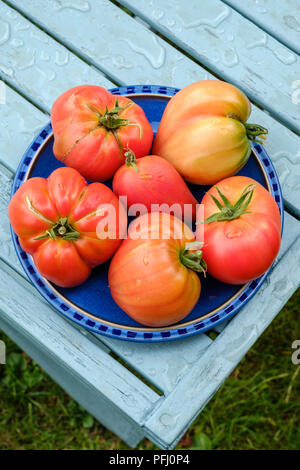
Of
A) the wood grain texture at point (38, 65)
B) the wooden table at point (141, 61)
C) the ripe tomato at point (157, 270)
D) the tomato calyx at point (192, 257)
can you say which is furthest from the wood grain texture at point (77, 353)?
the wood grain texture at point (38, 65)

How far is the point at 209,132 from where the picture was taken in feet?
Answer: 2.45

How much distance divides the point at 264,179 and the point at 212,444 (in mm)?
702

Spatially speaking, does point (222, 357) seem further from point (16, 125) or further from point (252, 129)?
point (16, 125)

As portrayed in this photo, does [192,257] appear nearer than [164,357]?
Yes

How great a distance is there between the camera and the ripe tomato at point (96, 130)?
0.73m

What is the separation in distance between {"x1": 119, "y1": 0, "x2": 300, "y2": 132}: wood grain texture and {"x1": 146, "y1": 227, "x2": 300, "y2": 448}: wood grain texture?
285 millimetres

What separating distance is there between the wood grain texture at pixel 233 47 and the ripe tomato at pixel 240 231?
0.29 metres

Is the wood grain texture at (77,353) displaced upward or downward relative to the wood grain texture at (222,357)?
downward

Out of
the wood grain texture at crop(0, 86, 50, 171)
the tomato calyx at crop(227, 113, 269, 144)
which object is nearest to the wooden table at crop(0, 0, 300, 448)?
the wood grain texture at crop(0, 86, 50, 171)

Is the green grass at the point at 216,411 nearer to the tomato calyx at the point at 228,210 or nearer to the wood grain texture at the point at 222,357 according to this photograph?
the wood grain texture at the point at 222,357

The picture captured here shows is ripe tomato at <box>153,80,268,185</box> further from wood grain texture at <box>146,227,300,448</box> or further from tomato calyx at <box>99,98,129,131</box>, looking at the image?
wood grain texture at <box>146,227,300,448</box>

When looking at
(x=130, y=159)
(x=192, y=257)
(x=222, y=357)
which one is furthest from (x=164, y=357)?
(x=130, y=159)

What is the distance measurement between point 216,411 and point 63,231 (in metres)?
0.74
